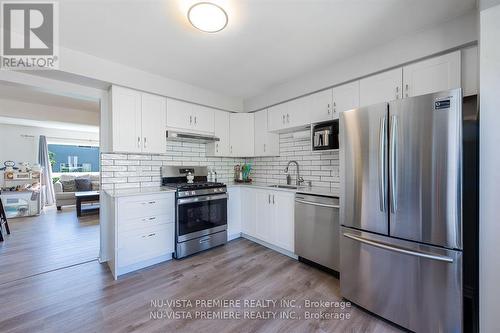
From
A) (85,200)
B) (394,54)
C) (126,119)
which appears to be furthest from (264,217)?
(85,200)

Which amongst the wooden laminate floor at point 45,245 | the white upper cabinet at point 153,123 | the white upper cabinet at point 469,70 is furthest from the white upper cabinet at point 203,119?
the white upper cabinet at point 469,70

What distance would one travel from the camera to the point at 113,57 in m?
2.43

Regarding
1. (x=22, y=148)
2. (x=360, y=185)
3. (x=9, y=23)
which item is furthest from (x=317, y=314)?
(x=22, y=148)

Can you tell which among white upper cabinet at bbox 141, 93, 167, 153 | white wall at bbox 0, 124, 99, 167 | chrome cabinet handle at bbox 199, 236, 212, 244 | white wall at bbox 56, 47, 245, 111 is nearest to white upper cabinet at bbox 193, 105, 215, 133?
white wall at bbox 56, 47, 245, 111

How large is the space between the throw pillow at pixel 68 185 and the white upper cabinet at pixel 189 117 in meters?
5.76

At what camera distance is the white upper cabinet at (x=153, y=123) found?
2.88 metres

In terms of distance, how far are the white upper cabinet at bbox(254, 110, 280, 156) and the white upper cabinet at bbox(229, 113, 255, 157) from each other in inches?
Answer: 5.3

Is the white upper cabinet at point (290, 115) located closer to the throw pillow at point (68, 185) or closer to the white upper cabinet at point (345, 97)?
the white upper cabinet at point (345, 97)

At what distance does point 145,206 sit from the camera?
2598 millimetres

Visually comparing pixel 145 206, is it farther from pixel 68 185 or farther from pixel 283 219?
pixel 68 185

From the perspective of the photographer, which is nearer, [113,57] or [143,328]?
[143,328]

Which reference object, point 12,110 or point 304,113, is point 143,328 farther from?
point 12,110

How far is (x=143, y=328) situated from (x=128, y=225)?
1172 millimetres

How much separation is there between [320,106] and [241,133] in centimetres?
155
